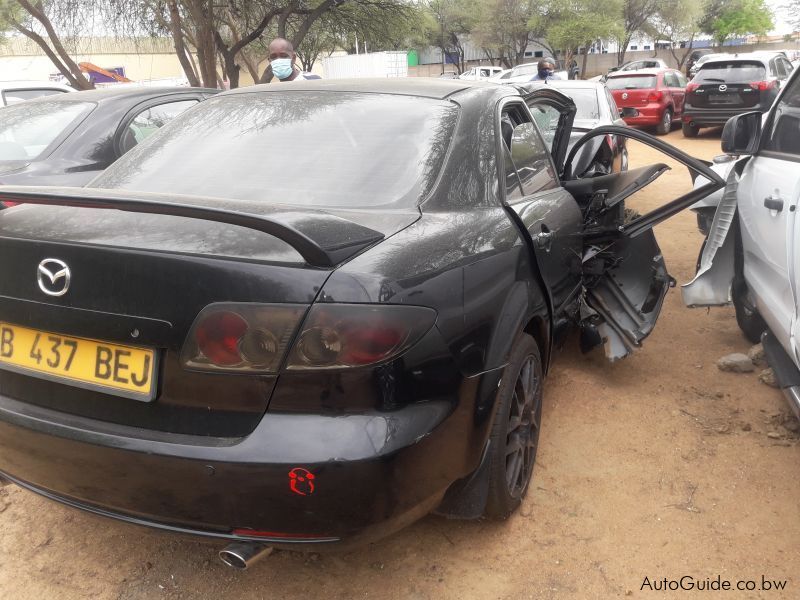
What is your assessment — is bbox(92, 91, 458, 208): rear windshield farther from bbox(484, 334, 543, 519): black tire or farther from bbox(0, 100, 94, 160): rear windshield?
bbox(0, 100, 94, 160): rear windshield

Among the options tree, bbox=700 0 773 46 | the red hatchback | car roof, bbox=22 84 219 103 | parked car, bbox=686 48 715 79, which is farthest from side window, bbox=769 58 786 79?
tree, bbox=700 0 773 46

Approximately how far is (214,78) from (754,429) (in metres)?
13.1

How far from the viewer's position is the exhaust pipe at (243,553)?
6.33 feet

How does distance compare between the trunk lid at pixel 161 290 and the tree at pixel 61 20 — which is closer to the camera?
the trunk lid at pixel 161 290

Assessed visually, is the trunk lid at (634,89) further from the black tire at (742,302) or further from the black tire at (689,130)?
the black tire at (742,302)

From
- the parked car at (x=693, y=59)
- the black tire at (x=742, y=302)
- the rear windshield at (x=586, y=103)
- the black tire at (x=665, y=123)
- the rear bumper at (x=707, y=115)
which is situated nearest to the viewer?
the black tire at (x=742, y=302)

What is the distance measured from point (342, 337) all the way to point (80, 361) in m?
0.77

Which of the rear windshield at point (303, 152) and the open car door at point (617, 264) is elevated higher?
the rear windshield at point (303, 152)

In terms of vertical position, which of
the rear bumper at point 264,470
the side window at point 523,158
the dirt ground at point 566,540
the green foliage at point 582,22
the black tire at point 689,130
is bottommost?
the dirt ground at point 566,540

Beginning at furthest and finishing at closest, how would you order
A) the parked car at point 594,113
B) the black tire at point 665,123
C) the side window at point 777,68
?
the black tire at point 665,123 → the side window at point 777,68 → the parked car at point 594,113

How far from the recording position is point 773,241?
3.29 meters

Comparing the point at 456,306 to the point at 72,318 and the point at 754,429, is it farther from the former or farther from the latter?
the point at 754,429

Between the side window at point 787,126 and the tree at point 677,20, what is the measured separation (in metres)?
46.9

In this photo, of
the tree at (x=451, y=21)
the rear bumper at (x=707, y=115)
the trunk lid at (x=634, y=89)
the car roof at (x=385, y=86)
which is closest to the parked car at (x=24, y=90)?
the car roof at (x=385, y=86)
